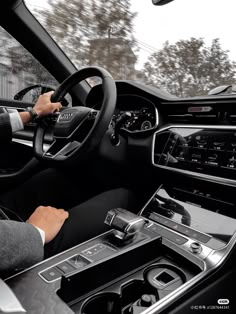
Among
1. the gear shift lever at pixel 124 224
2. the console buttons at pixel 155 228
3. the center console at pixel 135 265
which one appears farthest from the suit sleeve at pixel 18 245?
the console buttons at pixel 155 228

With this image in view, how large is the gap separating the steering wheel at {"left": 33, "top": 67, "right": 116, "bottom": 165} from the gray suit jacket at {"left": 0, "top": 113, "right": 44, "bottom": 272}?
13.6 inches

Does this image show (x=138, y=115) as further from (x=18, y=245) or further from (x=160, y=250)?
(x=18, y=245)

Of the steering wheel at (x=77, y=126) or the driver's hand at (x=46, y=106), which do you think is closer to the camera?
the steering wheel at (x=77, y=126)

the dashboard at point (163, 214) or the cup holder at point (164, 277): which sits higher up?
the dashboard at point (163, 214)

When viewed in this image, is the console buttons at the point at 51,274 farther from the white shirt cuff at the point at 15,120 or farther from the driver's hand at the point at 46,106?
the white shirt cuff at the point at 15,120

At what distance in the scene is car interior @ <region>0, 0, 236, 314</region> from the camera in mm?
979

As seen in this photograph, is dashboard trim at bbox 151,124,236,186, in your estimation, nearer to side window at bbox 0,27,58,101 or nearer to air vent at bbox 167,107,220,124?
air vent at bbox 167,107,220,124

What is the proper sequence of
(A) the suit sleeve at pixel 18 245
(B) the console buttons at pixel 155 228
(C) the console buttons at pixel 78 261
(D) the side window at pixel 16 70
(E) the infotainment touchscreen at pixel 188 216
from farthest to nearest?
(D) the side window at pixel 16 70
(B) the console buttons at pixel 155 228
(E) the infotainment touchscreen at pixel 188 216
(C) the console buttons at pixel 78 261
(A) the suit sleeve at pixel 18 245

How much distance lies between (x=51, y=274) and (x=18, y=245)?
0.20 metres

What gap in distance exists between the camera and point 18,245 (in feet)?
2.80

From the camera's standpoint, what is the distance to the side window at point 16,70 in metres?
2.03

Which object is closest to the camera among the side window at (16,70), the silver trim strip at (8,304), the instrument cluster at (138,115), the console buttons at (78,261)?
the silver trim strip at (8,304)

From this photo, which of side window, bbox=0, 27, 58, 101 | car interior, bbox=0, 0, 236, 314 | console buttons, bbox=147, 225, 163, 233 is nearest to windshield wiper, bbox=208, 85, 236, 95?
car interior, bbox=0, 0, 236, 314

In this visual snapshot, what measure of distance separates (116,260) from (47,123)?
72 centimetres
